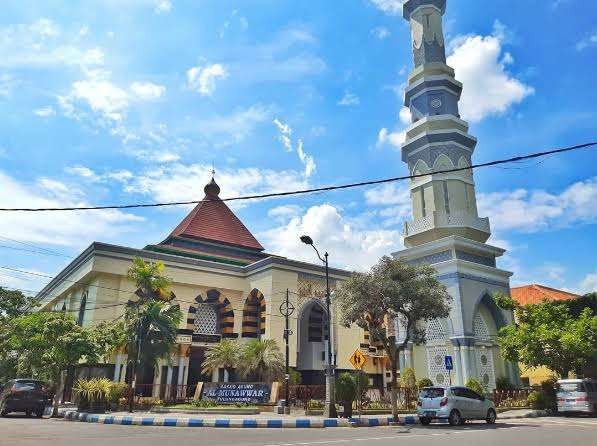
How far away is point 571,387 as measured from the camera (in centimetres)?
1936

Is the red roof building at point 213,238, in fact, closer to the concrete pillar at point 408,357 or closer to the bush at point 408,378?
the concrete pillar at point 408,357

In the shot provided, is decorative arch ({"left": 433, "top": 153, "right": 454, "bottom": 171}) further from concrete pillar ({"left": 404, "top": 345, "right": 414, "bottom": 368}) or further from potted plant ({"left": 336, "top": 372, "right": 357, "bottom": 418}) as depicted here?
potted plant ({"left": 336, "top": 372, "right": 357, "bottom": 418})

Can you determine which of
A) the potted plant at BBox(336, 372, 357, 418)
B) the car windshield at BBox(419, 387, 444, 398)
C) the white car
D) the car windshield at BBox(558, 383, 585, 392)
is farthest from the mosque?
the white car

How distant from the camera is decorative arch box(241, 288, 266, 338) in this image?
34869mm

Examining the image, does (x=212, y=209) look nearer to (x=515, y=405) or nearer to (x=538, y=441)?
(x=515, y=405)

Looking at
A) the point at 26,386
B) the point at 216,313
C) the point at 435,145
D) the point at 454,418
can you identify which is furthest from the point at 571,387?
the point at 216,313

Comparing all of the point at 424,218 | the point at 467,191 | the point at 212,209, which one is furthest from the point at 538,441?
the point at 212,209

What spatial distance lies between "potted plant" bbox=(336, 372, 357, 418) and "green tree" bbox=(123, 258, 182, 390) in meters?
11.7

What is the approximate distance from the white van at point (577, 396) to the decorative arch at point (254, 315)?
790 inches

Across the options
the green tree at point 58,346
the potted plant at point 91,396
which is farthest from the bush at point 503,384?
the green tree at point 58,346

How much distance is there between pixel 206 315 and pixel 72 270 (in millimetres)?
10490

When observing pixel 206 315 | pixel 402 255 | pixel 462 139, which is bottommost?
pixel 206 315

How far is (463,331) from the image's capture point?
23984 mm

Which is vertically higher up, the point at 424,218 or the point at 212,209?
the point at 212,209
